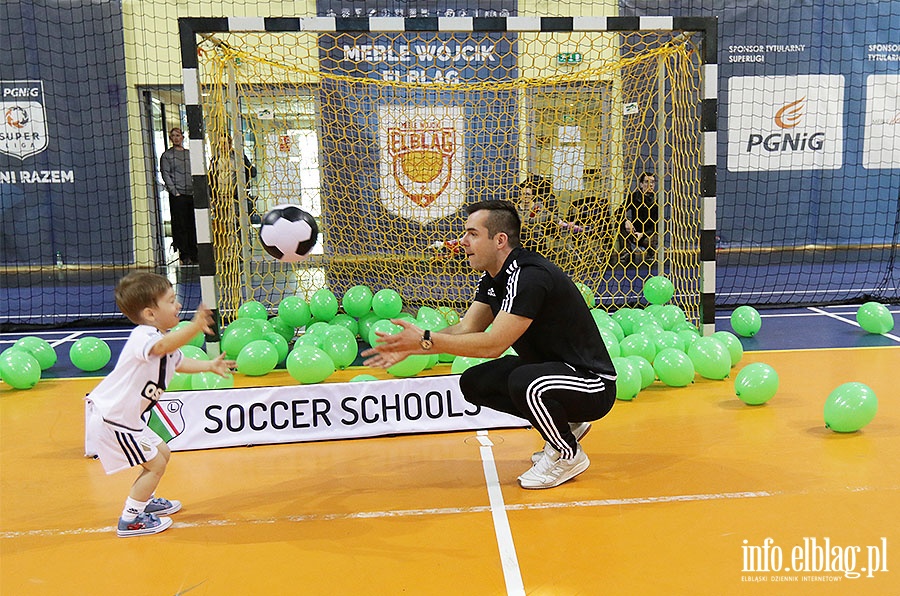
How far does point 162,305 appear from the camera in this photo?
318 centimetres

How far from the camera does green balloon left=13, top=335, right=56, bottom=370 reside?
6.00 meters

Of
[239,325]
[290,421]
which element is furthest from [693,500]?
[239,325]

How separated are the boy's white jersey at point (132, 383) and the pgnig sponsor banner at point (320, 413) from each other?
1144 mm

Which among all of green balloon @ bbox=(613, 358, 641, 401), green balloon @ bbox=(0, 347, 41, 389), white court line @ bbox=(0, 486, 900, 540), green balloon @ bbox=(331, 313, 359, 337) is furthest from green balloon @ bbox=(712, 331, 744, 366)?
Answer: green balloon @ bbox=(0, 347, 41, 389)

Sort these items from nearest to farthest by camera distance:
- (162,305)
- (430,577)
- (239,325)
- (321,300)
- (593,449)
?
(430,577)
(162,305)
(593,449)
(239,325)
(321,300)

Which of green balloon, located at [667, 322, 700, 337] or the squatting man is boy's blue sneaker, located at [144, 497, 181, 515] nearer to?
the squatting man

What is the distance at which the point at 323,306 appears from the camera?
6.65m

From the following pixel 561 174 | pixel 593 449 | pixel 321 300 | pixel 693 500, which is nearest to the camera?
pixel 693 500

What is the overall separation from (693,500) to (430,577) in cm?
137

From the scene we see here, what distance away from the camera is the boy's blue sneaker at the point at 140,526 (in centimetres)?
329

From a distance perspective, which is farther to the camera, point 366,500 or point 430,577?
point 366,500

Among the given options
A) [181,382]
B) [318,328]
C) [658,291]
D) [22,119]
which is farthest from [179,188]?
[658,291]

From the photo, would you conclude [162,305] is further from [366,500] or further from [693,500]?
[693,500]

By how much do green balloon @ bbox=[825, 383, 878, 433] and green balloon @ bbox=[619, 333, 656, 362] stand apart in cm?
139
